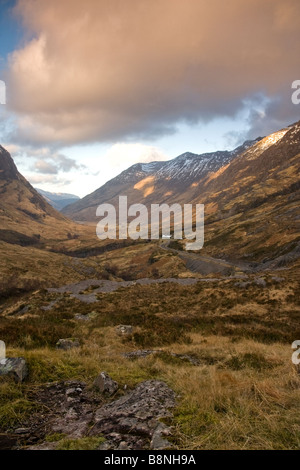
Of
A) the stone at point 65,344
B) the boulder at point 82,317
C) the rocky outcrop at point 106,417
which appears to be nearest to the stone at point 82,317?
the boulder at point 82,317

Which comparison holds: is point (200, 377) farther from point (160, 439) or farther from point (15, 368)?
point (15, 368)

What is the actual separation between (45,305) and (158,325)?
2173 centimetres

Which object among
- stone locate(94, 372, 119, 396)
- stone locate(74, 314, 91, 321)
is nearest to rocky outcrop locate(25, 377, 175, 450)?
stone locate(94, 372, 119, 396)

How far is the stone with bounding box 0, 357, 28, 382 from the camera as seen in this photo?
21.8 feet

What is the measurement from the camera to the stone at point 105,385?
264 inches

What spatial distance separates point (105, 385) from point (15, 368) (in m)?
2.33

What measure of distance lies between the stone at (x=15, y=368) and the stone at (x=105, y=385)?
1881mm

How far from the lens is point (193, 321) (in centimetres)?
2347

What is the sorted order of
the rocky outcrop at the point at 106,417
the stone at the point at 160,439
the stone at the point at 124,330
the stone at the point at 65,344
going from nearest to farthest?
the stone at the point at 160,439
the rocky outcrop at the point at 106,417
the stone at the point at 65,344
the stone at the point at 124,330

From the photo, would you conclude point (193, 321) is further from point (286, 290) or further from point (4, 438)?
point (4, 438)

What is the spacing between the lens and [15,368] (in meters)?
6.73

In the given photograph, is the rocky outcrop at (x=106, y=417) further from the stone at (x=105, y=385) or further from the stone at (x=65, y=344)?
the stone at (x=65, y=344)

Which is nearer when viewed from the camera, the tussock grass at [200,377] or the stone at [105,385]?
the tussock grass at [200,377]
